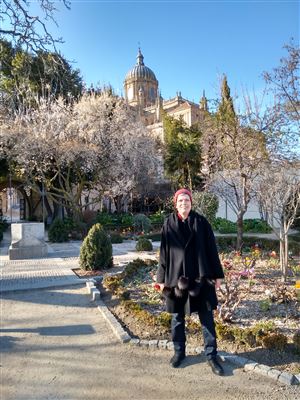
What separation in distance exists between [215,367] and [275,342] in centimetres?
83

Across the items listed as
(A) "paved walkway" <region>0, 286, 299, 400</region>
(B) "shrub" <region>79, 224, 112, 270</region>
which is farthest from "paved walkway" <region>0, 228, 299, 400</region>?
(B) "shrub" <region>79, 224, 112, 270</region>

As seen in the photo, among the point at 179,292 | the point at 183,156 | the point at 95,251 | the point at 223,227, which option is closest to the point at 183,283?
the point at 179,292

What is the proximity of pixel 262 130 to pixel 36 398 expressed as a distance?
10.3 metres

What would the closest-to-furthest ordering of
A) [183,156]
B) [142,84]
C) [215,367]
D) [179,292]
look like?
1. [215,367]
2. [179,292]
3. [183,156]
4. [142,84]

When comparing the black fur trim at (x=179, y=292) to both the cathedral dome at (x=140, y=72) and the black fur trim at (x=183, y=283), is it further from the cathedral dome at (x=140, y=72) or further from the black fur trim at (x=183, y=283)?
the cathedral dome at (x=140, y=72)

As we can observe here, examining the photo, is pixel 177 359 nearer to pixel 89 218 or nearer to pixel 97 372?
pixel 97 372

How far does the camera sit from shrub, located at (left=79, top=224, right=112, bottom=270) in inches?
340

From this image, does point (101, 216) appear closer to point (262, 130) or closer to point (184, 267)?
point (262, 130)

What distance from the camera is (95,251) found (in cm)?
866

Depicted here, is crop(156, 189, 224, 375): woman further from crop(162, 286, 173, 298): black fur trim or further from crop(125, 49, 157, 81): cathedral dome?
crop(125, 49, 157, 81): cathedral dome

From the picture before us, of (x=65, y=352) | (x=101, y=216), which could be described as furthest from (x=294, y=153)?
(x=65, y=352)

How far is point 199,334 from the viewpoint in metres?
4.43

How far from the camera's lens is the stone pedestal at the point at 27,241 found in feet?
36.1

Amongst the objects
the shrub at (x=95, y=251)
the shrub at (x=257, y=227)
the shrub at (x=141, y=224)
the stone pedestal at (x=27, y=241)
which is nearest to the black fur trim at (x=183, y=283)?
the shrub at (x=95, y=251)
